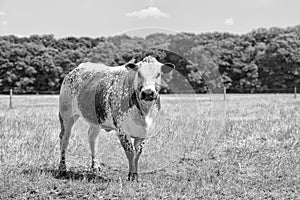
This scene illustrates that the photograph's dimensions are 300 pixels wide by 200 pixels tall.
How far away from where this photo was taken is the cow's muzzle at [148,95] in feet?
16.6

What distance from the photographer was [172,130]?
940 cm

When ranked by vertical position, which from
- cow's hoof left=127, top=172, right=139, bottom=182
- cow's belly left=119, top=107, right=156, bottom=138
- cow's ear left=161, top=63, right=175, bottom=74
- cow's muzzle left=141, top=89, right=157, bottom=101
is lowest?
cow's hoof left=127, top=172, right=139, bottom=182

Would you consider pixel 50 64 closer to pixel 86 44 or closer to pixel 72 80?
pixel 86 44

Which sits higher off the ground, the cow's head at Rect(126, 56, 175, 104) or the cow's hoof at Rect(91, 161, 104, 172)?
the cow's head at Rect(126, 56, 175, 104)

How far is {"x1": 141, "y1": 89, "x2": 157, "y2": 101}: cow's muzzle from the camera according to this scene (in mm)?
5059

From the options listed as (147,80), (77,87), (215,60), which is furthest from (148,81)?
(215,60)

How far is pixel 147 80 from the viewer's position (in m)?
5.23

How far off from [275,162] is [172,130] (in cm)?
310

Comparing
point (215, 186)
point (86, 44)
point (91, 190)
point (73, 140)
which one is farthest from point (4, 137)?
point (86, 44)

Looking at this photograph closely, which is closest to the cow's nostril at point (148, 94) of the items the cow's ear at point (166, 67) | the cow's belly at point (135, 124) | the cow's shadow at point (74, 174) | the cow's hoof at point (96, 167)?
the cow's belly at point (135, 124)

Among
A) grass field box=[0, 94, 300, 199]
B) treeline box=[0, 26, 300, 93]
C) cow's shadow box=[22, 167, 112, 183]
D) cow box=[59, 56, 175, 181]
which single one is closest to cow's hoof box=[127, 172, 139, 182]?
cow box=[59, 56, 175, 181]

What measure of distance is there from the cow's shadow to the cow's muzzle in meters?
1.45

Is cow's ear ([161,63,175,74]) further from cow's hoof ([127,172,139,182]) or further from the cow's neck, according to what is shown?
A: cow's hoof ([127,172,139,182])

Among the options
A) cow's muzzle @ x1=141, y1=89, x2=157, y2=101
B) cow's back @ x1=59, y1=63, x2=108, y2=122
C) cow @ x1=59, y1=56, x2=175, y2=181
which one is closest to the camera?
cow's muzzle @ x1=141, y1=89, x2=157, y2=101
